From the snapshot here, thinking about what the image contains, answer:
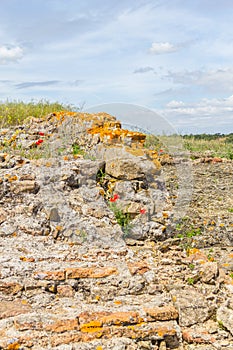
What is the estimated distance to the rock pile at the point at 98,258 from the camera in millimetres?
3975

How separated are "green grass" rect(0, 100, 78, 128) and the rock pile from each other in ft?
6.31

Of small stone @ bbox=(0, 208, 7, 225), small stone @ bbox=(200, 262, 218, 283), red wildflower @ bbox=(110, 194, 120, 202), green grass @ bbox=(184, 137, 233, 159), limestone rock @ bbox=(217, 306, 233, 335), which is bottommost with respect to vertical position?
limestone rock @ bbox=(217, 306, 233, 335)

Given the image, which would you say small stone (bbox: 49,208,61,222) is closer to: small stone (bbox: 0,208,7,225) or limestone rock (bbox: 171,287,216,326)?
small stone (bbox: 0,208,7,225)

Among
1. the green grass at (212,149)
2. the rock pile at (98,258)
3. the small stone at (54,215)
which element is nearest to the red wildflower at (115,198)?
the rock pile at (98,258)

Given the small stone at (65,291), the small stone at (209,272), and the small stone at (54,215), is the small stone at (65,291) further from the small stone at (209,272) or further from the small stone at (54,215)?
the small stone at (209,272)

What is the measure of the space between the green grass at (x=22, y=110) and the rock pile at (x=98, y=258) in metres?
1.92

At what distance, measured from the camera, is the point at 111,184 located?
21.1 ft

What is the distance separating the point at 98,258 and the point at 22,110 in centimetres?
569

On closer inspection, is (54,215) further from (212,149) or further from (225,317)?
(212,149)

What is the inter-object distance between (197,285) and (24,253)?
1.95 m

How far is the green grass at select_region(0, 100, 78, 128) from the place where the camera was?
9488 millimetres

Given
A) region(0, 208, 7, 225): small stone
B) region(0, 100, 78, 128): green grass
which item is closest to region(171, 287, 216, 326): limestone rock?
region(0, 208, 7, 225): small stone

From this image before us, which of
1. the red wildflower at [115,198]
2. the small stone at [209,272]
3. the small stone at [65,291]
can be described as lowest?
the small stone at [65,291]

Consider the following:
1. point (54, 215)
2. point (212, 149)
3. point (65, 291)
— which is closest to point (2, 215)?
point (54, 215)
